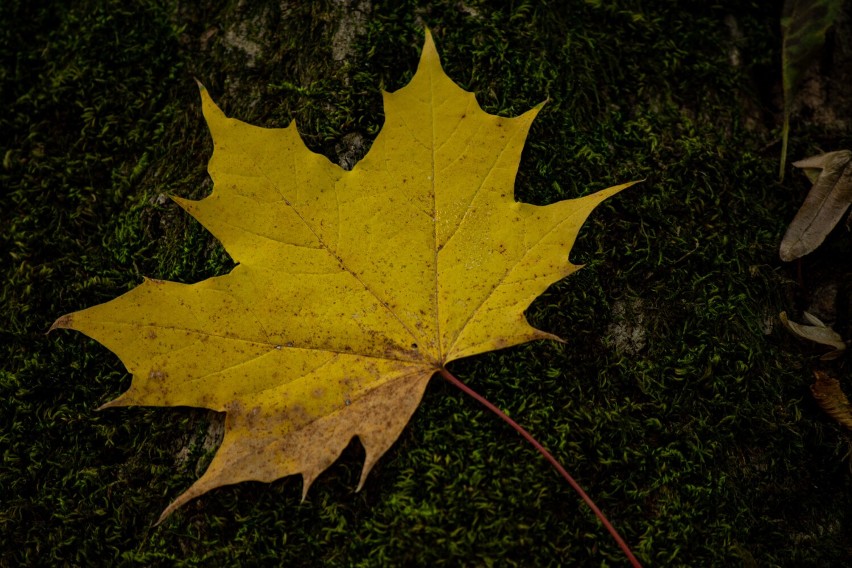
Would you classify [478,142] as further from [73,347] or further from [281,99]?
[73,347]

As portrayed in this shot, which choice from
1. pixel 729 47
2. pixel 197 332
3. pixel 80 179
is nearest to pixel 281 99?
pixel 80 179

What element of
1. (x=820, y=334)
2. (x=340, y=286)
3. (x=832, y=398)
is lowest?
(x=832, y=398)

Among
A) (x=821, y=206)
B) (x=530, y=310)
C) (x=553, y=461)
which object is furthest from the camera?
(x=821, y=206)

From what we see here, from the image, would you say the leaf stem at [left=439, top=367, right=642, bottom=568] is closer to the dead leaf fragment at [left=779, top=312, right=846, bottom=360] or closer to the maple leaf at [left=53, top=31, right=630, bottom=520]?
the maple leaf at [left=53, top=31, right=630, bottom=520]

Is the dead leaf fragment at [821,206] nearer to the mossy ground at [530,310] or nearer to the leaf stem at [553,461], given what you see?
the mossy ground at [530,310]

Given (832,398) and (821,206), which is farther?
(821,206)

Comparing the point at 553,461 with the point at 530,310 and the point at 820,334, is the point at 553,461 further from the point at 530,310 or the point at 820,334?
the point at 820,334

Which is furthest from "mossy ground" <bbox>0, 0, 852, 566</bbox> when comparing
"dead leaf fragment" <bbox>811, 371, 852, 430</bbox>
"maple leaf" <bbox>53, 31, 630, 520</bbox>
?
"maple leaf" <bbox>53, 31, 630, 520</bbox>

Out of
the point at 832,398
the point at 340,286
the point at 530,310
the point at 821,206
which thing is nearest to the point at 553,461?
the point at 530,310
